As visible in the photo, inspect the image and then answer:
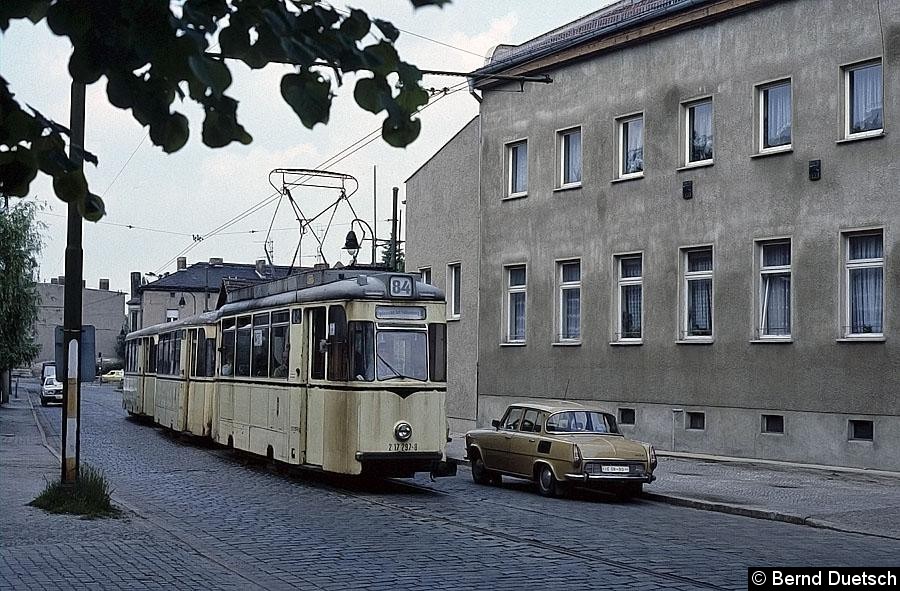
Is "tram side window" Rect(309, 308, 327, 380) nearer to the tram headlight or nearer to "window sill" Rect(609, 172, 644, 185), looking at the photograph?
the tram headlight

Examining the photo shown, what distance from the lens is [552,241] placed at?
30688 millimetres

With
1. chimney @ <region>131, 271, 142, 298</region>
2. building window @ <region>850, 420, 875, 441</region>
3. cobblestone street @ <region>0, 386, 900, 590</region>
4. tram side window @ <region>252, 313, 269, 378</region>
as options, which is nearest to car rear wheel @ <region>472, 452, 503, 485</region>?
cobblestone street @ <region>0, 386, 900, 590</region>

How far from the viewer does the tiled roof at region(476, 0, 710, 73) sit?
90.3 feet

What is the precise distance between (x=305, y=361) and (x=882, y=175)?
10906 mm

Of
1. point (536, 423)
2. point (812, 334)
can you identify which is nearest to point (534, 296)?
point (812, 334)

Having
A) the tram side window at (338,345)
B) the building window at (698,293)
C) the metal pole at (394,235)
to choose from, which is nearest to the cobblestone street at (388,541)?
the tram side window at (338,345)

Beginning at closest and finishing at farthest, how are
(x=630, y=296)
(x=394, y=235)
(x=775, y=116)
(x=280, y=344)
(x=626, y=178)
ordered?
(x=280, y=344)
(x=775, y=116)
(x=626, y=178)
(x=630, y=296)
(x=394, y=235)

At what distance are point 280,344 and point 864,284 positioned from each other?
1066 cm

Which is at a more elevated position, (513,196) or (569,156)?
(569,156)

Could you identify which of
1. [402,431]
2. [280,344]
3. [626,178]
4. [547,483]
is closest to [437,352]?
[402,431]

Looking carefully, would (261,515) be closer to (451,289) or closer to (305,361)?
(305,361)

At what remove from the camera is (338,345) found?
1862 centimetres

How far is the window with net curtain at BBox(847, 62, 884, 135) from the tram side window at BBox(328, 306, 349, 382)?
35.1 feet

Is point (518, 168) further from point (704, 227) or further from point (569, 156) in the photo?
point (704, 227)
